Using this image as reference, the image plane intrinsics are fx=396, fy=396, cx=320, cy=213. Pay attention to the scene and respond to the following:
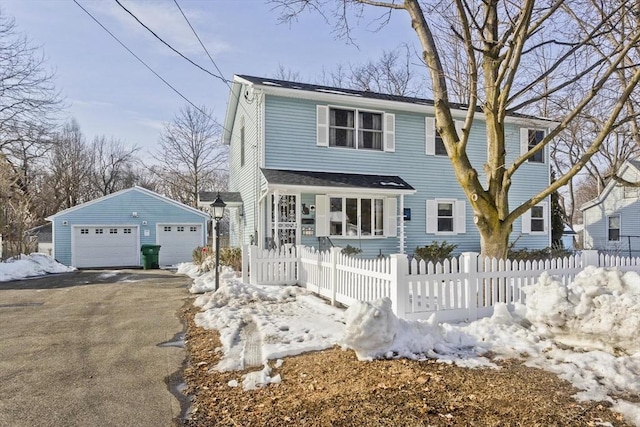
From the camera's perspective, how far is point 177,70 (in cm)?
1149

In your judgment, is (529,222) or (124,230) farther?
(124,230)

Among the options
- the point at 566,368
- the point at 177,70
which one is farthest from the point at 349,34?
the point at 566,368

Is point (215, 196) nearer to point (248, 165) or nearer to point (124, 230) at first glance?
point (248, 165)

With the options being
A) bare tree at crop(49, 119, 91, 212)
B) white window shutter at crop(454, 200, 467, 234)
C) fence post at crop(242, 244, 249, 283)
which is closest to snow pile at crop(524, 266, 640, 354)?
fence post at crop(242, 244, 249, 283)

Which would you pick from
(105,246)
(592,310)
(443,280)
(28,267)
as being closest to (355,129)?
(443,280)

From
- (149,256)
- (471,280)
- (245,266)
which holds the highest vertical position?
(471,280)

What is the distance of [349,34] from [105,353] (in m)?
7.67

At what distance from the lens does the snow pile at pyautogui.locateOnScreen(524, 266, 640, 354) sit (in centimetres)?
429

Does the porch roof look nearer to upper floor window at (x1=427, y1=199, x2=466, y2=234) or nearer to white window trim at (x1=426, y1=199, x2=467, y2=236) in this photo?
white window trim at (x1=426, y1=199, x2=467, y2=236)

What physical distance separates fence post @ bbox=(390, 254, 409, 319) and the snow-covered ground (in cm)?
67

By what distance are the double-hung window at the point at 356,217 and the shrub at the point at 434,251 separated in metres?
1.54

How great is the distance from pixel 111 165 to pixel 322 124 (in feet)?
102

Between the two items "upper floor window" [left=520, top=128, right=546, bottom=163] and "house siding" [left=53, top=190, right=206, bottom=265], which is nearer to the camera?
"upper floor window" [left=520, top=128, right=546, bottom=163]

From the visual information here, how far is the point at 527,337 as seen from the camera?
4.86 metres
